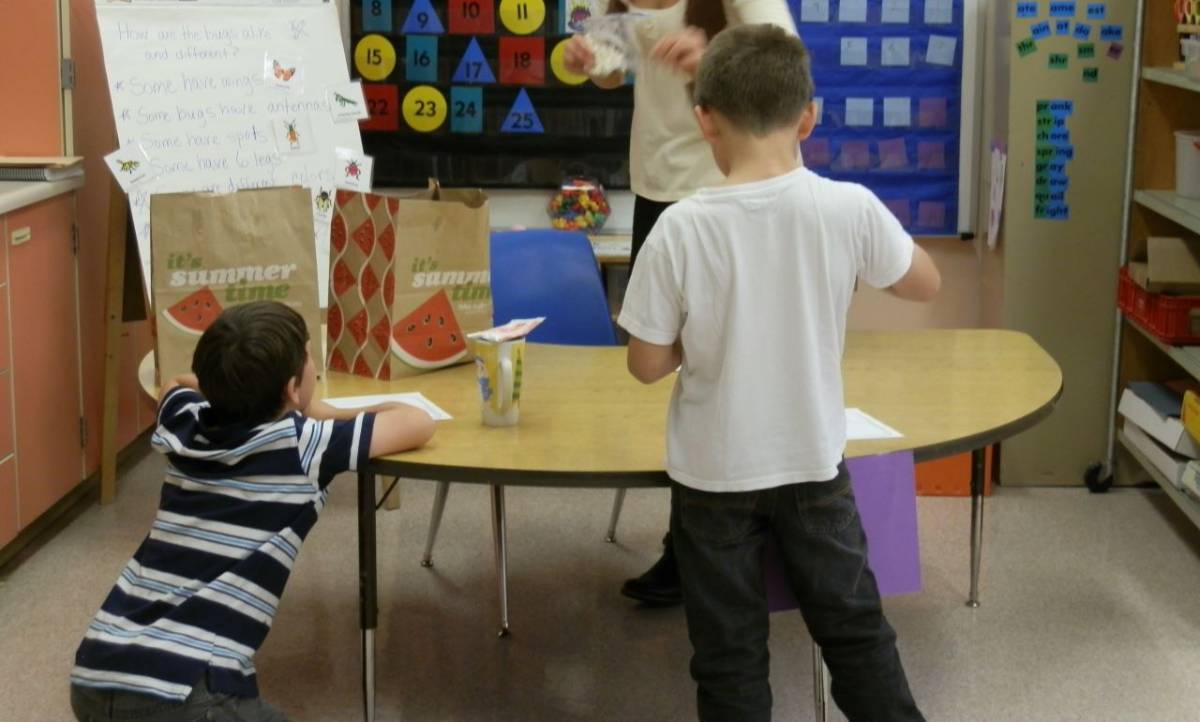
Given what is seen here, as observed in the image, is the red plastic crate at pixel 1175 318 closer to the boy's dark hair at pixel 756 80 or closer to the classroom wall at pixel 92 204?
the boy's dark hair at pixel 756 80

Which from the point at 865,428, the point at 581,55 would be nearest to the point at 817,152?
the point at 581,55

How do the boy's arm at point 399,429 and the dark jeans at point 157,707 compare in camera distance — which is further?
the boy's arm at point 399,429

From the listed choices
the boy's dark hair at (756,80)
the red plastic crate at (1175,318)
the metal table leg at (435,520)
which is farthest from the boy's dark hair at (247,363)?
the red plastic crate at (1175,318)

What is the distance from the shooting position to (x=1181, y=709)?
2.78 meters

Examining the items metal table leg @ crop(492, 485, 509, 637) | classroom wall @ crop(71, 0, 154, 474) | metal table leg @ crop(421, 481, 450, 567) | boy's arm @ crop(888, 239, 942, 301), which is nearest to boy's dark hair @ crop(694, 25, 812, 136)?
boy's arm @ crop(888, 239, 942, 301)

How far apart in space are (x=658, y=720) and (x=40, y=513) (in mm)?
1663

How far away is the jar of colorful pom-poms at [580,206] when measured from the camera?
439cm

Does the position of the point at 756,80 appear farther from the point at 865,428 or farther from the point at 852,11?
the point at 852,11

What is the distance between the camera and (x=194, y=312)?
98.7 inches

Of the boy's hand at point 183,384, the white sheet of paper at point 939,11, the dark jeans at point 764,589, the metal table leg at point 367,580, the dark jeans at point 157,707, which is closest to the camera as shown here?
the dark jeans at point 157,707

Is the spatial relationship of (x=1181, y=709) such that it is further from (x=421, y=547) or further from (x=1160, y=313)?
(x=421, y=547)

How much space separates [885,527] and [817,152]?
2.22 metres

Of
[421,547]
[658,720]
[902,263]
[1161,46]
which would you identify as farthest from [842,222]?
[1161,46]

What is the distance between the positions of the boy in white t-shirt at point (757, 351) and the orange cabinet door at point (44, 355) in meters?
1.93
